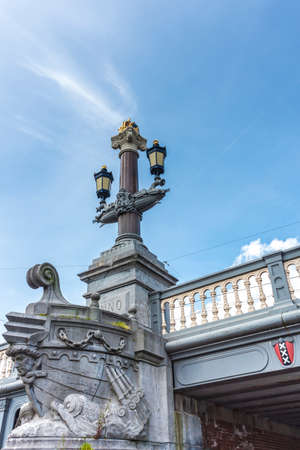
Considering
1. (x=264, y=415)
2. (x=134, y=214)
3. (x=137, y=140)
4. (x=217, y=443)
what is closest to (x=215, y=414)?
(x=217, y=443)

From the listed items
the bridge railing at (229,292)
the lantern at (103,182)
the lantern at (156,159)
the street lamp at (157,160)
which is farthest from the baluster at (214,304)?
the lantern at (103,182)

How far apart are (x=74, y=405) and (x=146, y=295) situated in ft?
10.1

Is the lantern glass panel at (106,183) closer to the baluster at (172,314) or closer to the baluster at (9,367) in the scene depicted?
the baluster at (172,314)

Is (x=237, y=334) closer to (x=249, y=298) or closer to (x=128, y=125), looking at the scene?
(x=249, y=298)

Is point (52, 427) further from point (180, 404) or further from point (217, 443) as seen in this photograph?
point (217, 443)

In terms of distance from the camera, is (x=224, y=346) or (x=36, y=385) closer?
(x=36, y=385)

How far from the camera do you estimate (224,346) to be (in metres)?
6.83

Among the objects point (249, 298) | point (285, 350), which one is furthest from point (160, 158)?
point (285, 350)

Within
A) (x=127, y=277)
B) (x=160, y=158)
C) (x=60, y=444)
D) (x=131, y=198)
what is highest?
(x=160, y=158)

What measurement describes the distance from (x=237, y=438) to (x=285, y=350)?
12.2 ft

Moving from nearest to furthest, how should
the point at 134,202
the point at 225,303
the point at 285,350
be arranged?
the point at 285,350 < the point at 225,303 < the point at 134,202

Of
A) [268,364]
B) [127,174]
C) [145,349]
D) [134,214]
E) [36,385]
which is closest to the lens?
[36,385]

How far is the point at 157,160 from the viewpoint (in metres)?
10.4

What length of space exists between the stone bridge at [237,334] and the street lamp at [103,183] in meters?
3.84
